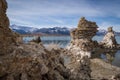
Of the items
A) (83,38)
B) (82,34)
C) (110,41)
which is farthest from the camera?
(110,41)

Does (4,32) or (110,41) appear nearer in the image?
(4,32)

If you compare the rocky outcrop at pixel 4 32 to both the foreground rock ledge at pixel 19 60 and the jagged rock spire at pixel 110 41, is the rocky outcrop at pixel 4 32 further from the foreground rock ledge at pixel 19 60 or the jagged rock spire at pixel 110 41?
the jagged rock spire at pixel 110 41

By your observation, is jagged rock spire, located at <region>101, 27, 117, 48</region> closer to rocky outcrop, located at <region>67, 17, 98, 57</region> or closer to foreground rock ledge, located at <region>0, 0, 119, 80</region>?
rocky outcrop, located at <region>67, 17, 98, 57</region>

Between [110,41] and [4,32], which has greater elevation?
[4,32]

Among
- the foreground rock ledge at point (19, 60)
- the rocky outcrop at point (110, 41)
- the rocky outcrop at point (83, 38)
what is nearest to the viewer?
the foreground rock ledge at point (19, 60)

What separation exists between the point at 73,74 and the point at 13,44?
18.0ft

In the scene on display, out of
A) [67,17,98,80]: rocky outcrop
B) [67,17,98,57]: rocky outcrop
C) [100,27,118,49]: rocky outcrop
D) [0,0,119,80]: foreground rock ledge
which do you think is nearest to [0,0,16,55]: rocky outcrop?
[0,0,119,80]: foreground rock ledge

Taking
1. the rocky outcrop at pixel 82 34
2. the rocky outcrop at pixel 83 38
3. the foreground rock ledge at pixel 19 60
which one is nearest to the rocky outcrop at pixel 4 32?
the foreground rock ledge at pixel 19 60

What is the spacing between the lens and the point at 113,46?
3447 inches

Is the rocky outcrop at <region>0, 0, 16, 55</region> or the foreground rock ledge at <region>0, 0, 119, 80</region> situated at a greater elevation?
the rocky outcrop at <region>0, 0, 16, 55</region>

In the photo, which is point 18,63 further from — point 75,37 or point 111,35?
point 111,35

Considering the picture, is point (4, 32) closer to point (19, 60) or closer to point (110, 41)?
point (19, 60)

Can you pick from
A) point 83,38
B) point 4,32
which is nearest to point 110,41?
point 83,38

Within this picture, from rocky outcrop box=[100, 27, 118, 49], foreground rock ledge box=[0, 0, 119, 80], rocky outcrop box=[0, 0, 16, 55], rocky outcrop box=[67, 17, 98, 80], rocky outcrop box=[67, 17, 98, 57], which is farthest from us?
rocky outcrop box=[100, 27, 118, 49]
